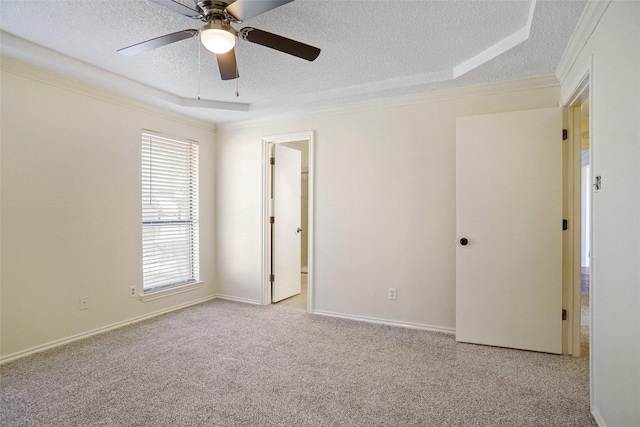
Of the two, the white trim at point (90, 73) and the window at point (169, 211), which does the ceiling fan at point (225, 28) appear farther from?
the window at point (169, 211)

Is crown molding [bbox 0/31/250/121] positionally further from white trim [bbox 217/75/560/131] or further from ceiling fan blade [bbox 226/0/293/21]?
ceiling fan blade [bbox 226/0/293/21]

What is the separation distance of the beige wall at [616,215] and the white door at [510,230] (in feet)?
2.79

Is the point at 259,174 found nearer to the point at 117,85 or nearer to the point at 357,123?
the point at 357,123

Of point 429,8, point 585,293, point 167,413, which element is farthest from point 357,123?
point 585,293

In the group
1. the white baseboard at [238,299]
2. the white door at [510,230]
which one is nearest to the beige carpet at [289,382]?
the white door at [510,230]

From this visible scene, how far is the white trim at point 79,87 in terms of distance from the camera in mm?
2705

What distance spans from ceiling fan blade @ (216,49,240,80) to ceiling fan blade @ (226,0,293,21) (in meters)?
0.31

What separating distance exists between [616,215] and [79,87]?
13.6ft

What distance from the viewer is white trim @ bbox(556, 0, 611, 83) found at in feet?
6.03

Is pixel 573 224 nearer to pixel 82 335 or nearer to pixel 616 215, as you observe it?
pixel 616 215

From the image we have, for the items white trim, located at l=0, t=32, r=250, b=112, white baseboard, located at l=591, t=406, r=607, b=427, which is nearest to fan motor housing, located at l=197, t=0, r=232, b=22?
white trim, located at l=0, t=32, r=250, b=112

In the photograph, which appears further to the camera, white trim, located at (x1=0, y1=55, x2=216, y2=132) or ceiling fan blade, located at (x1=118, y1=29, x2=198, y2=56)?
white trim, located at (x1=0, y1=55, x2=216, y2=132)

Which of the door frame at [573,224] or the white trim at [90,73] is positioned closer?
the white trim at [90,73]

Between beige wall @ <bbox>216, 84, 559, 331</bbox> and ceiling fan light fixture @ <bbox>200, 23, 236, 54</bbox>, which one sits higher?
ceiling fan light fixture @ <bbox>200, 23, 236, 54</bbox>
